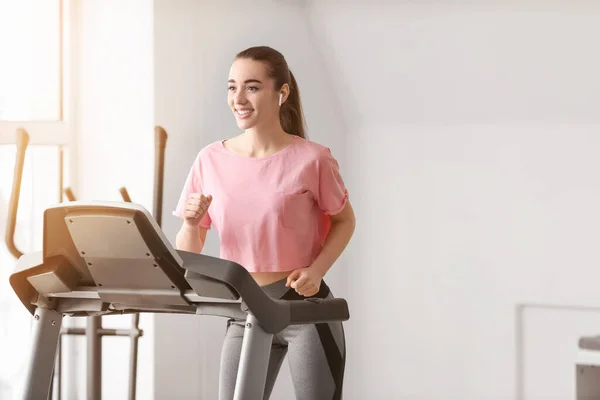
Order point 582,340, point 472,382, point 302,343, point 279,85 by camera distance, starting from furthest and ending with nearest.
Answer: point 472,382
point 582,340
point 279,85
point 302,343

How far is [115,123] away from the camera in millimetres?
3486

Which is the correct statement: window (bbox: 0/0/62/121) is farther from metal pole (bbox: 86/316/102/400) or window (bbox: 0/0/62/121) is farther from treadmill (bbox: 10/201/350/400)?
treadmill (bbox: 10/201/350/400)

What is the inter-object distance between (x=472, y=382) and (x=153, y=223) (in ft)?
8.40

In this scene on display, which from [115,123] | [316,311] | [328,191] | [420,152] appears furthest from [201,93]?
[316,311]

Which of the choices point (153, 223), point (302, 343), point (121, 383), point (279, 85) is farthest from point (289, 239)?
point (121, 383)

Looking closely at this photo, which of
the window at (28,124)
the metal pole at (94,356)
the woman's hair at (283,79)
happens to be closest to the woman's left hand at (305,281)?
the woman's hair at (283,79)

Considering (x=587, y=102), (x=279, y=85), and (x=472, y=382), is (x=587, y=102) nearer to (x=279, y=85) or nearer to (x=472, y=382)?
(x=472, y=382)

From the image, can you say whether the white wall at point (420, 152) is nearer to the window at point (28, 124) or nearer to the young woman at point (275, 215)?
the window at point (28, 124)

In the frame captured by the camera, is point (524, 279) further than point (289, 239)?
Yes

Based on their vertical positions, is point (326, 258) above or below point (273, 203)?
below

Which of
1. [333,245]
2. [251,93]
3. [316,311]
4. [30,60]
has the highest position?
[30,60]

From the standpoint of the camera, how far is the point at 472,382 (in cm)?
368

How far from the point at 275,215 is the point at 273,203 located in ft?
0.09

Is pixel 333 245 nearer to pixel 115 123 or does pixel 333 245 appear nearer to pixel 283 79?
pixel 283 79
